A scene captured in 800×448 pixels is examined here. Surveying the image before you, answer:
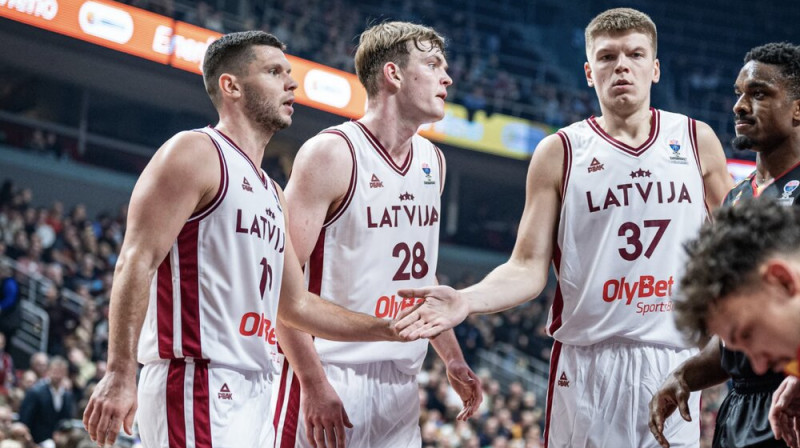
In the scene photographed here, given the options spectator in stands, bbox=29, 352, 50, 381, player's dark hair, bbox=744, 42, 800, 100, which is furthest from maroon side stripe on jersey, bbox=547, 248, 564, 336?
spectator in stands, bbox=29, 352, 50, 381

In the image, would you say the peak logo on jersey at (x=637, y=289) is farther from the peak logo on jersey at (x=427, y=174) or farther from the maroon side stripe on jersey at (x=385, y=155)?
the maroon side stripe on jersey at (x=385, y=155)

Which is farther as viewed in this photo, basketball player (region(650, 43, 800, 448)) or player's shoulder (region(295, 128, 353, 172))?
player's shoulder (region(295, 128, 353, 172))

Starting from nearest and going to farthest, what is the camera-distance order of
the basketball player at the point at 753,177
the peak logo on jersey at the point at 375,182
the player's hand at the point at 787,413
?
the player's hand at the point at 787,413, the basketball player at the point at 753,177, the peak logo on jersey at the point at 375,182

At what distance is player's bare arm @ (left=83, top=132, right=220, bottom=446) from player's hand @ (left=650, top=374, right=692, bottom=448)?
205cm

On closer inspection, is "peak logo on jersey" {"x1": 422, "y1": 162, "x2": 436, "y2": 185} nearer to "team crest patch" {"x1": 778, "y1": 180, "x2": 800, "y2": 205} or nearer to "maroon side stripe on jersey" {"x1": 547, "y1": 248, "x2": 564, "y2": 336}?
"maroon side stripe on jersey" {"x1": 547, "y1": 248, "x2": 564, "y2": 336}

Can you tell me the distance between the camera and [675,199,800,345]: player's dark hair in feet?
6.40

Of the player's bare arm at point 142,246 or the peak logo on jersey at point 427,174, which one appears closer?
the player's bare arm at point 142,246

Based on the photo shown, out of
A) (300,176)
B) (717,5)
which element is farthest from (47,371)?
(717,5)

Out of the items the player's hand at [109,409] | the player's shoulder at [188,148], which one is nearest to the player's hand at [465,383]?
the player's shoulder at [188,148]

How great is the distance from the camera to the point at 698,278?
200 cm

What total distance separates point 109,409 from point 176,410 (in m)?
0.37

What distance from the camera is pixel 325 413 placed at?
4.05m

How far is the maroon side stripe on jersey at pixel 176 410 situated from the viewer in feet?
11.6

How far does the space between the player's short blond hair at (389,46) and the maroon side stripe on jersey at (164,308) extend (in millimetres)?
1629
